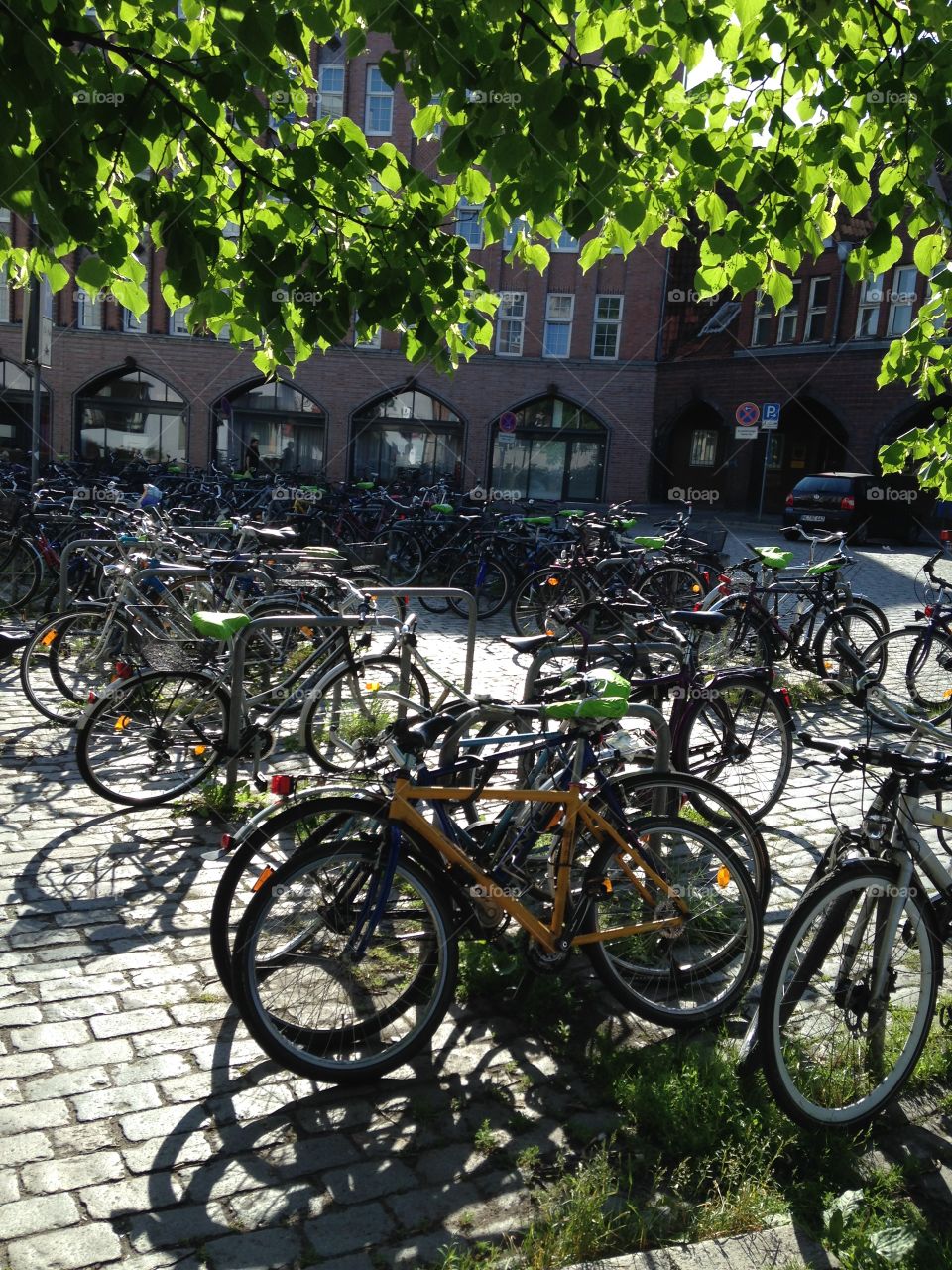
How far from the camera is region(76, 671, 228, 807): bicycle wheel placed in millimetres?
5695

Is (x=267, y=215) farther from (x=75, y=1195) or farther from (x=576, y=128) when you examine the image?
(x=75, y=1195)

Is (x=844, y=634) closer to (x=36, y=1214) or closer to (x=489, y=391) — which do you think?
(x=36, y=1214)

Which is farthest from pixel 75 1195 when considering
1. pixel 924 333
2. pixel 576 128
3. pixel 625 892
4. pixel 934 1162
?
pixel 924 333

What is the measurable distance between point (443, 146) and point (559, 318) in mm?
32499

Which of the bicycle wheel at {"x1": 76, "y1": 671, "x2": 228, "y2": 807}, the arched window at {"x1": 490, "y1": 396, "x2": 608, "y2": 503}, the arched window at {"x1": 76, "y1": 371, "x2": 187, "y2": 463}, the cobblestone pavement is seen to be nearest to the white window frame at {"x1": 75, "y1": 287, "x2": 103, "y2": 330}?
the arched window at {"x1": 76, "y1": 371, "x2": 187, "y2": 463}

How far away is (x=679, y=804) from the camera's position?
403 cm

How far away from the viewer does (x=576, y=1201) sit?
8.92 feet

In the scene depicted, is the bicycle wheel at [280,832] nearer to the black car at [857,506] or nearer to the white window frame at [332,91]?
the black car at [857,506]

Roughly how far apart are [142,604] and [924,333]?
4.80 metres

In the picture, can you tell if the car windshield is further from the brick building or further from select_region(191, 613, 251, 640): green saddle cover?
select_region(191, 613, 251, 640): green saddle cover

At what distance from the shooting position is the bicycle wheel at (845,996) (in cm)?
316

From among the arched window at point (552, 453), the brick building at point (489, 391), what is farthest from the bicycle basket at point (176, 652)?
the arched window at point (552, 453)

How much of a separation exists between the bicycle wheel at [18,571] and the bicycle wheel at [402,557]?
425 cm

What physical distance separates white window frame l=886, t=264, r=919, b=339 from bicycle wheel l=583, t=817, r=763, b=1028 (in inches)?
1110
